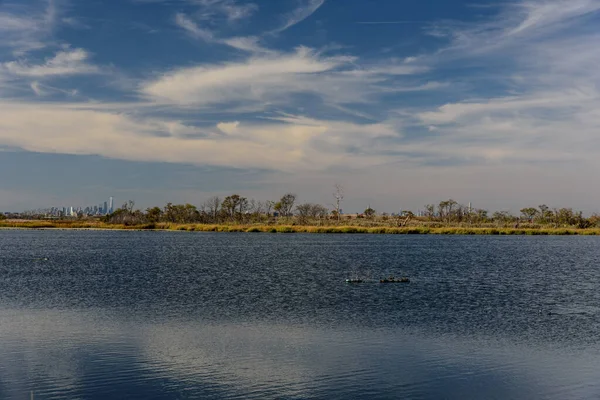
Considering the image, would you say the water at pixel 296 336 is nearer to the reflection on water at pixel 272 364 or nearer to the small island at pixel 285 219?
the reflection on water at pixel 272 364

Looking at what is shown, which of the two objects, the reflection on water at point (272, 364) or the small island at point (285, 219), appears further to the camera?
the small island at point (285, 219)

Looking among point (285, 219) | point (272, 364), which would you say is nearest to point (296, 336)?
point (272, 364)

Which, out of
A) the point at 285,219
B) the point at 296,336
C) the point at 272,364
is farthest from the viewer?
the point at 285,219

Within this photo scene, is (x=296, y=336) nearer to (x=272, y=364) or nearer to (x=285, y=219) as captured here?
(x=272, y=364)

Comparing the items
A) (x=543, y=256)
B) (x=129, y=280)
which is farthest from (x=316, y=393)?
(x=543, y=256)

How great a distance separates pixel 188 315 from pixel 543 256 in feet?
142

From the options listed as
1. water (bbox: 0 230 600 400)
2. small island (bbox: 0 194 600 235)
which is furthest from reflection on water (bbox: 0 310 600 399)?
small island (bbox: 0 194 600 235)

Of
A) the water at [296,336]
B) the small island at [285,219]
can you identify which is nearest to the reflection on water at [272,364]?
the water at [296,336]

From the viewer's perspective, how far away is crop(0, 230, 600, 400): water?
13.5 m

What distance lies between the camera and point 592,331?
20000 mm

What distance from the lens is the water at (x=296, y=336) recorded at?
13.5 meters

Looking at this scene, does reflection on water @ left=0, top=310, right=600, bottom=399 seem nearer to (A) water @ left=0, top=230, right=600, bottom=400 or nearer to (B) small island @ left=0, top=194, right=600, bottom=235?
(A) water @ left=0, top=230, right=600, bottom=400

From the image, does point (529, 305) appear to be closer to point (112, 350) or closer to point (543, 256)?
point (112, 350)

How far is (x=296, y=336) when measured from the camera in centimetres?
1883
